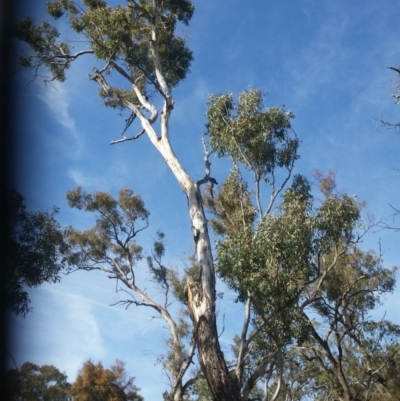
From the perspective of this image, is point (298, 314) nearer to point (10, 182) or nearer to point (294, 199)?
point (294, 199)

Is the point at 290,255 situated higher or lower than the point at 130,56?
lower

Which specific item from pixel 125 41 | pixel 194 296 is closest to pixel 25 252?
pixel 194 296

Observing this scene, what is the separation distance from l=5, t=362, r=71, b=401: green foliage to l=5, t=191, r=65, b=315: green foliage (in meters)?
0.97

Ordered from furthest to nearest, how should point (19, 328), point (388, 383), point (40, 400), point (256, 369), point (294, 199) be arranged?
point (388, 383)
point (40, 400)
point (294, 199)
point (256, 369)
point (19, 328)

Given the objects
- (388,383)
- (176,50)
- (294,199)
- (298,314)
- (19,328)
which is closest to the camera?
(19,328)

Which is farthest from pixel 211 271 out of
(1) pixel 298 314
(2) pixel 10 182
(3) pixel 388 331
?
(3) pixel 388 331

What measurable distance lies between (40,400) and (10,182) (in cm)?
652

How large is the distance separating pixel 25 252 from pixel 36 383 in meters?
3.74

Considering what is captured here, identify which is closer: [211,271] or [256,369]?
[211,271]

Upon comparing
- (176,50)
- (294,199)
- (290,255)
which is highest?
(176,50)

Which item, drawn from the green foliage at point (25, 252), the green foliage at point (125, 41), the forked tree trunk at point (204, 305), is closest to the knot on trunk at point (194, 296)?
the forked tree trunk at point (204, 305)

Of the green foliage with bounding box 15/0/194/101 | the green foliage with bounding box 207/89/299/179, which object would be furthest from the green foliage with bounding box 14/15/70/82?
the green foliage with bounding box 207/89/299/179

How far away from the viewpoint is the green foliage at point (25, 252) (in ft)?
25.8

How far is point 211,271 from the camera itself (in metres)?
8.63
